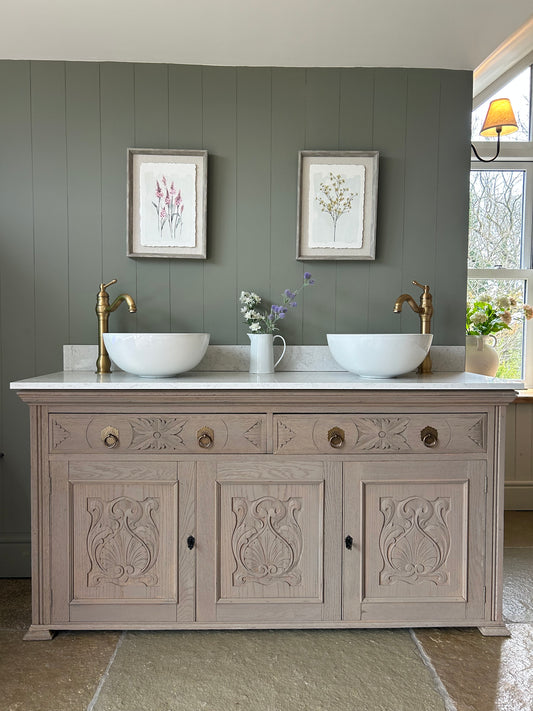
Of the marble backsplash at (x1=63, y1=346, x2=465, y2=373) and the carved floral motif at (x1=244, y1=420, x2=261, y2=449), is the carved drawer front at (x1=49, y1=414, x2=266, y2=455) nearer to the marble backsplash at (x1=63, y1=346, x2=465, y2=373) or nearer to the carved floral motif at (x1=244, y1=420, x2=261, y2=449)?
the carved floral motif at (x1=244, y1=420, x2=261, y2=449)

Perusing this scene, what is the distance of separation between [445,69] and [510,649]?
7.60 feet

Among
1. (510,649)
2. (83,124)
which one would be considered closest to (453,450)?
(510,649)

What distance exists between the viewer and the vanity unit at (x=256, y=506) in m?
1.86

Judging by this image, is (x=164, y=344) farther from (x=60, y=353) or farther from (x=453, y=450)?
(x=453, y=450)

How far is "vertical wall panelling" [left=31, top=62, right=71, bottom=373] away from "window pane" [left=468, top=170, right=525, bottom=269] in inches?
95.1

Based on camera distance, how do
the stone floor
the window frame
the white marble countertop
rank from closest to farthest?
the stone floor → the white marble countertop → the window frame

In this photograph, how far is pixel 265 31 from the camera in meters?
2.13

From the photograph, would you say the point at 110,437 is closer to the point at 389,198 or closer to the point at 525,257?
the point at 389,198

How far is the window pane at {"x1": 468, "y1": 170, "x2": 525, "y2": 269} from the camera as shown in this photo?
3412 millimetres

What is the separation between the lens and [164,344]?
1904mm

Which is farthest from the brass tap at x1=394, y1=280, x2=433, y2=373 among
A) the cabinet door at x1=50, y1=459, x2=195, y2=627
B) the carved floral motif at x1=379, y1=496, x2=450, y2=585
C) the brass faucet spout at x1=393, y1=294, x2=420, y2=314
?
the cabinet door at x1=50, y1=459, x2=195, y2=627

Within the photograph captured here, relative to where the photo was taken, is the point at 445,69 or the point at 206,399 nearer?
the point at 206,399

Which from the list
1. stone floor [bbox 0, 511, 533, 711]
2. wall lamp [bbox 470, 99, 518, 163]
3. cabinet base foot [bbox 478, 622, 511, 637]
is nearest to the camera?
stone floor [bbox 0, 511, 533, 711]

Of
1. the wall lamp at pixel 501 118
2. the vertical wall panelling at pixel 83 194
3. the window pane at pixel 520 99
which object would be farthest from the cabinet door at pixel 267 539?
the window pane at pixel 520 99
